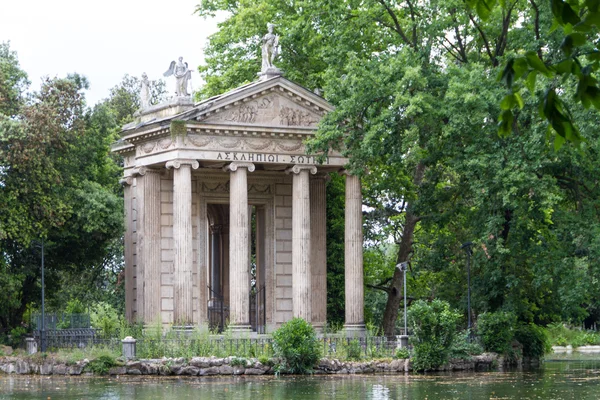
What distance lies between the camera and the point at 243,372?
119 feet

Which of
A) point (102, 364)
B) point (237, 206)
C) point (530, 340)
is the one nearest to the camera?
point (102, 364)

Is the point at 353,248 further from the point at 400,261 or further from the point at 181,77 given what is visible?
the point at 181,77

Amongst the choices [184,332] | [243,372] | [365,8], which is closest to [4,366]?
[184,332]

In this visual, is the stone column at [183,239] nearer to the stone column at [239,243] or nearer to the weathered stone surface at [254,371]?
the stone column at [239,243]

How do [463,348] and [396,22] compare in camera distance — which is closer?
[463,348]

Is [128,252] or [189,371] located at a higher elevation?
[128,252]

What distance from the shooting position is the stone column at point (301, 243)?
42.9 meters

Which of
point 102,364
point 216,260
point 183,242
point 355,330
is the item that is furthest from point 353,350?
point 216,260

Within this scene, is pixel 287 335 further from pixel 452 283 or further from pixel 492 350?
pixel 452 283

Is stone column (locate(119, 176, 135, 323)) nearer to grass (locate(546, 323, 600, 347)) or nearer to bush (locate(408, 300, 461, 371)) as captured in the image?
bush (locate(408, 300, 461, 371))

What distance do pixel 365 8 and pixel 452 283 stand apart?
13400 mm

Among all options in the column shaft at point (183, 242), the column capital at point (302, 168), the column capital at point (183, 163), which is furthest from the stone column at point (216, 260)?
the column capital at point (183, 163)

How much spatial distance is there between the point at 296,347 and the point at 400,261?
1461 cm

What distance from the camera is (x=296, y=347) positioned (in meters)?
36.1
